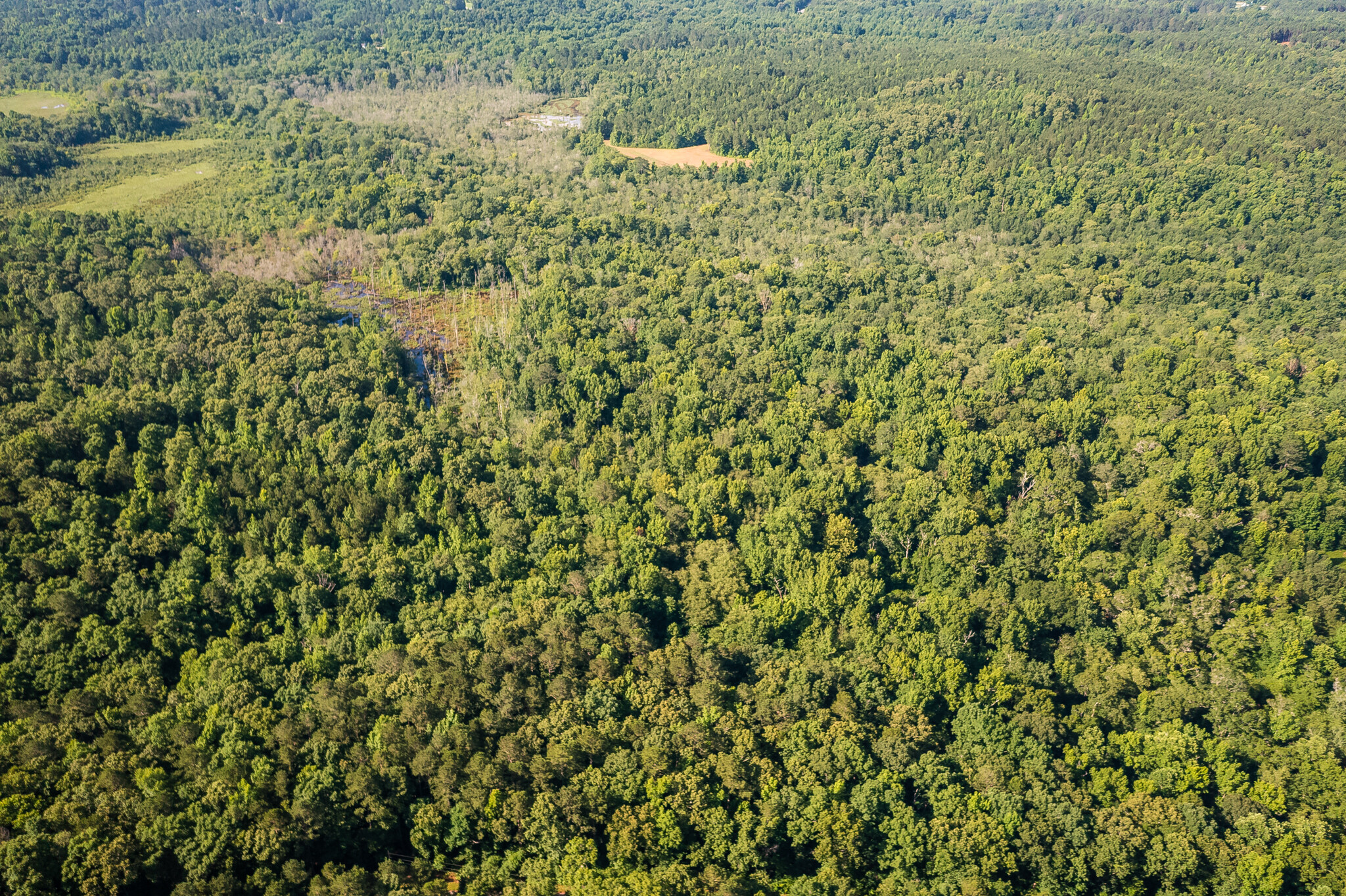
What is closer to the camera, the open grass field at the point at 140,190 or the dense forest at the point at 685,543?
the dense forest at the point at 685,543

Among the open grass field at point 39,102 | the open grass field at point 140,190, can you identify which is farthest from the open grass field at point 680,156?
the open grass field at point 39,102

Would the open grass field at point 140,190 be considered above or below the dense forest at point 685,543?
above

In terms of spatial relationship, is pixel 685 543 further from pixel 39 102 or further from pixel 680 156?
pixel 39 102

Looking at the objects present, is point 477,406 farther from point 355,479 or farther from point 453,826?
point 453,826

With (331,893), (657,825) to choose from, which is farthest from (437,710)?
(657,825)

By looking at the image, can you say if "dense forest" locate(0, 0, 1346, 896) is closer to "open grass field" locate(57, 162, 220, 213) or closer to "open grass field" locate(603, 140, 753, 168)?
"open grass field" locate(57, 162, 220, 213)

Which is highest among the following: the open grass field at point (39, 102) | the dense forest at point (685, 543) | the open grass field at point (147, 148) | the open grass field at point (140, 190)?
the open grass field at point (39, 102)

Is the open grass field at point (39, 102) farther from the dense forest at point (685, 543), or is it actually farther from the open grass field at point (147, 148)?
the dense forest at point (685, 543)
